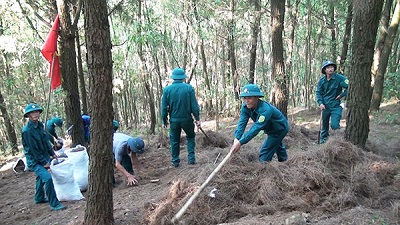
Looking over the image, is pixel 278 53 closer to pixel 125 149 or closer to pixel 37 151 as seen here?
pixel 125 149

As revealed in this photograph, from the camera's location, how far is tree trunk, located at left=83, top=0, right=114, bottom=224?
3.73 m

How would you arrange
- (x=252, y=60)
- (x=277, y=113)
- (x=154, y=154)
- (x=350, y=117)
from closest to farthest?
(x=277, y=113)
(x=350, y=117)
(x=154, y=154)
(x=252, y=60)

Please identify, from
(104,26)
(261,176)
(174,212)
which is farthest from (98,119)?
(261,176)

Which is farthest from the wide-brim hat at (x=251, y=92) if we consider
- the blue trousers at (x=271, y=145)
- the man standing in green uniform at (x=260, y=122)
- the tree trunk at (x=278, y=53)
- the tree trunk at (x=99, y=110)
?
the tree trunk at (x=278, y=53)

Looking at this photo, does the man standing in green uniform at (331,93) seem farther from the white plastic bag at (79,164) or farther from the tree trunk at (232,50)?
the tree trunk at (232,50)

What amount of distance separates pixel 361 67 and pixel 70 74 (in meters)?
6.08

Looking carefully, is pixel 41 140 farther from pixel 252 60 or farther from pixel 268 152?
pixel 252 60

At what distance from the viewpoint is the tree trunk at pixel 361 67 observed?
539 cm

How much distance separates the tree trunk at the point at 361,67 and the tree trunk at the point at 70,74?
226 inches

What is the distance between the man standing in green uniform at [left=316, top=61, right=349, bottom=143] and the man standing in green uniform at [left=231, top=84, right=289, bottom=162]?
203 cm

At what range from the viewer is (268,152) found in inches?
224

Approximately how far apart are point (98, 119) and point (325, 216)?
2902 mm


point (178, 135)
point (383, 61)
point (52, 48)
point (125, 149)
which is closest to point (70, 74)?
point (52, 48)

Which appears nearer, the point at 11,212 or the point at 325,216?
the point at 325,216
